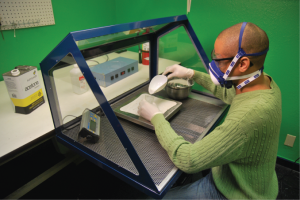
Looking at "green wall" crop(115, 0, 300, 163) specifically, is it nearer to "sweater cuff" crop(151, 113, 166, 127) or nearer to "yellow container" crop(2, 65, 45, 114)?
"sweater cuff" crop(151, 113, 166, 127)

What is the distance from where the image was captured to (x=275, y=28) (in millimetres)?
1568

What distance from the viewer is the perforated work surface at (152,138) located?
0.89 meters

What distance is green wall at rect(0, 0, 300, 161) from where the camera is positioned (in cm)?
154

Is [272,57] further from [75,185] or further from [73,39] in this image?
[75,185]

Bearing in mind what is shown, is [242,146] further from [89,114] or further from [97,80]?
[97,80]

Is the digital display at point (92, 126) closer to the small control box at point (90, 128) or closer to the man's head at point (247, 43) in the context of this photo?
the small control box at point (90, 128)

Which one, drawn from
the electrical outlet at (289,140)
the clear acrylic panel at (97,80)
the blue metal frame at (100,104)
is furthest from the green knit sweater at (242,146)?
the electrical outlet at (289,140)

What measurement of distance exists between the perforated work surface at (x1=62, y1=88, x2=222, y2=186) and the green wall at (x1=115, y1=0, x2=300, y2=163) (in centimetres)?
82

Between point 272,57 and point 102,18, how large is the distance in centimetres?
197

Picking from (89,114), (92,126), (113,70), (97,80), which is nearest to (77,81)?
(97,80)

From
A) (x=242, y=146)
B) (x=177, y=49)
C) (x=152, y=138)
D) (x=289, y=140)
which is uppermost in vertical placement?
(x=177, y=49)

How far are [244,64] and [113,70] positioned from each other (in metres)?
1.17

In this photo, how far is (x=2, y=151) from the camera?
0.94 meters

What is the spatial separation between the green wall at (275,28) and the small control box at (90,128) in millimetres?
1420
